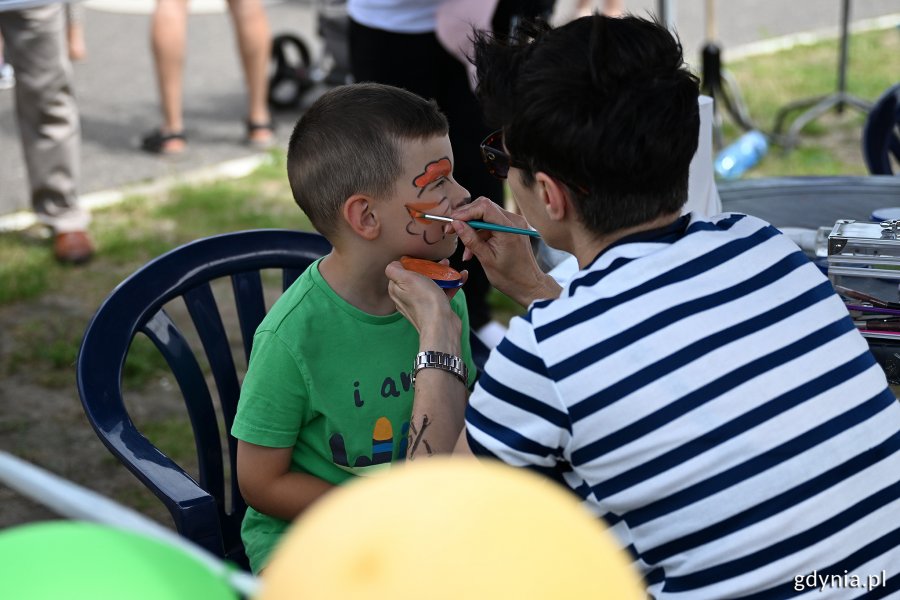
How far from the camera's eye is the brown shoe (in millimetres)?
4152

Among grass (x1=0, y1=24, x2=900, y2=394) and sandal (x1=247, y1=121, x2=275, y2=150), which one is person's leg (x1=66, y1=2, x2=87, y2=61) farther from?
grass (x1=0, y1=24, x2=900, y2=394)

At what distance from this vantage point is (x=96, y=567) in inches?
24.2

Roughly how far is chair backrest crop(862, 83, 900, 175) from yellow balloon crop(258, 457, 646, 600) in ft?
8.37

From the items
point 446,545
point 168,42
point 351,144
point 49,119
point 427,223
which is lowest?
point 49,119

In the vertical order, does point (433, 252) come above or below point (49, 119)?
above

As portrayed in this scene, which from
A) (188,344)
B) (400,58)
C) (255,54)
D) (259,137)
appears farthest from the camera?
(259,137)

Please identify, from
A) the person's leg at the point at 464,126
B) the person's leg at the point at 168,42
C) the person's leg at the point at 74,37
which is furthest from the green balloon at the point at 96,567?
the person's leg at the point at 74,37

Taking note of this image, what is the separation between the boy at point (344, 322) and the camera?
5.35ft

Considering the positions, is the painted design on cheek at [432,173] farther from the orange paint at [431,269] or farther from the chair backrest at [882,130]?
the chair backrest at [882,130]

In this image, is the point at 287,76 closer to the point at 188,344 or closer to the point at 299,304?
the point at 188,344

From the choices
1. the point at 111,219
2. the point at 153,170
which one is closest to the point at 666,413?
the point at 111,219

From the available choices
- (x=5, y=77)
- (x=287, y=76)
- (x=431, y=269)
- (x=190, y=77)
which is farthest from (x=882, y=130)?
(x=5, y=77)

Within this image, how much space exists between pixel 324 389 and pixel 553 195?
21.1 inches

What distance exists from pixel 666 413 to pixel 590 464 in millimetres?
99
